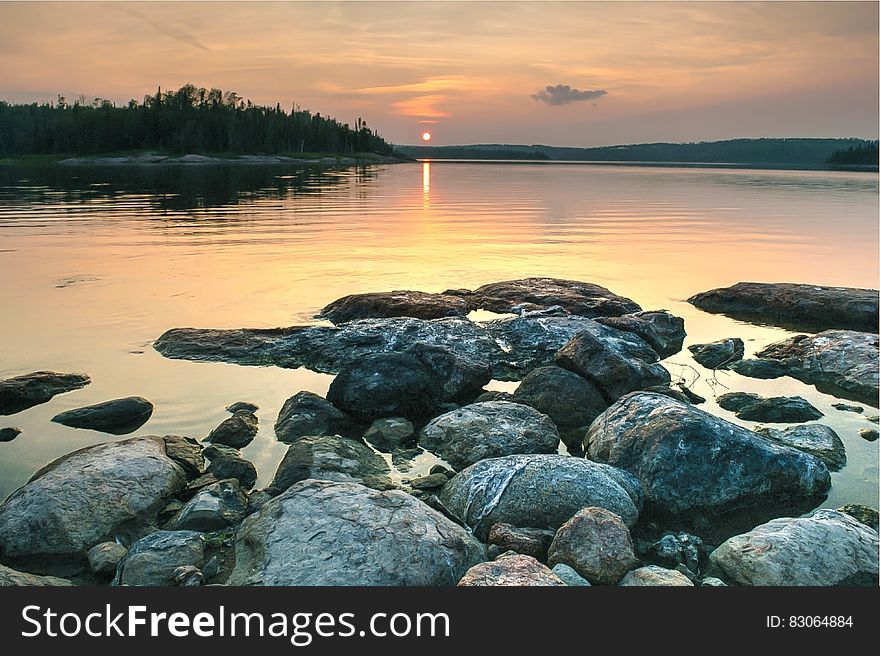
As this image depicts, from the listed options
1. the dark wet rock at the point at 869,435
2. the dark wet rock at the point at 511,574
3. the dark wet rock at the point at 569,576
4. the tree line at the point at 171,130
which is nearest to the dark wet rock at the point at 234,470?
Result: the dark wet rock at the point at 511,574

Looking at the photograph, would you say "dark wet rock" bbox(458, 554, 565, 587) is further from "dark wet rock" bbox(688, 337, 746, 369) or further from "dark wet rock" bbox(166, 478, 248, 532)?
"dark wet rock" bbox(688, 337, 746, 369)

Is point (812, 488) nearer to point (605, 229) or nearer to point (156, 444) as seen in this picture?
Result: point (156, 444)

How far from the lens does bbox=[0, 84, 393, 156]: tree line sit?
133625 millimetres

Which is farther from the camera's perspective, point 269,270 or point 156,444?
point 269,270

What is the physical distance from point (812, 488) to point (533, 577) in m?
3.48

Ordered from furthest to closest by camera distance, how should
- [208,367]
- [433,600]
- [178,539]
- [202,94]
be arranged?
[202,94] < [208,367] < [178,539] < [433,600]

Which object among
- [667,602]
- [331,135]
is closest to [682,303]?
[667,602]

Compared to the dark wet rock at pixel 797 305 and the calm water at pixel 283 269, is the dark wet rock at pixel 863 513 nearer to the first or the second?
the calm water at pixel 283 269

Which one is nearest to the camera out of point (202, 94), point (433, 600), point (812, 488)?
point (433, 600)

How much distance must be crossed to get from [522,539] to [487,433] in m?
2.02

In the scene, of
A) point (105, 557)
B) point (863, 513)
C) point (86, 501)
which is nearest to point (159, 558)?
point (105, 557)

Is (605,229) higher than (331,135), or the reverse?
(331,135)

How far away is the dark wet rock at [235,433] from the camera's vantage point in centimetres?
760

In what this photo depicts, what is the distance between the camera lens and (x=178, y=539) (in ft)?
17.7
